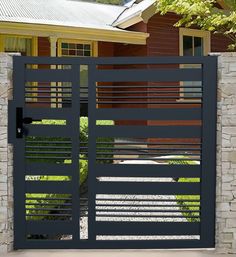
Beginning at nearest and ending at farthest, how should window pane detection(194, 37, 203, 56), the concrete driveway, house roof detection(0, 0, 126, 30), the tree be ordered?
the concrete driveway
the tree
house roof detection(0, 0, 126, 30)
window pane detection(194, 37, 203, 56)

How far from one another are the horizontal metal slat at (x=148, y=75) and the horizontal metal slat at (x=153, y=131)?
54cm

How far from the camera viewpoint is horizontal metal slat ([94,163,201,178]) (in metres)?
4.61

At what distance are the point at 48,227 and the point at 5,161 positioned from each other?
0.90 metres

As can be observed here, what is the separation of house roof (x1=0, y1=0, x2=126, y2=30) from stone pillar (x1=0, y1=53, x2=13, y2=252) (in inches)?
271

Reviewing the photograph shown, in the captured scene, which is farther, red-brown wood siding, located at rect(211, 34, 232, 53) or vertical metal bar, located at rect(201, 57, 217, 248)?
red-brown wood siding, located at rect(211, 34, 232, 53)

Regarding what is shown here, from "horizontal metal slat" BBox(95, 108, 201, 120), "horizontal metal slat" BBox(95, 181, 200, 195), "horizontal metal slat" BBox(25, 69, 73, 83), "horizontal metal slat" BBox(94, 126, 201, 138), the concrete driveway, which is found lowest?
the concrete driveway

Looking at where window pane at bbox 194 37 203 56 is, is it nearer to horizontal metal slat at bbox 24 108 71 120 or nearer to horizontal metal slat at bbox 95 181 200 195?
horizontal metal slat at bbox 95 181 200 195

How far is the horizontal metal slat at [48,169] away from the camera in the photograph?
4.64m

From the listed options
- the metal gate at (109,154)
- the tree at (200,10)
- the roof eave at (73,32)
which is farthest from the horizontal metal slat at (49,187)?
the roof eave at (73,32)

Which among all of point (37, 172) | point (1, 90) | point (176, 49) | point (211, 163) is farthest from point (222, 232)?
point (176, 49)

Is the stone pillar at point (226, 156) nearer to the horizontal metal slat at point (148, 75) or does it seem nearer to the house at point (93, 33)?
the horizontal metal slat at point (148, 75)

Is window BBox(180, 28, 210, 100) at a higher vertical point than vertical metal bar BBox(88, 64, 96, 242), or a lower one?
higher

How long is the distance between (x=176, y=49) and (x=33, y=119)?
879 cm

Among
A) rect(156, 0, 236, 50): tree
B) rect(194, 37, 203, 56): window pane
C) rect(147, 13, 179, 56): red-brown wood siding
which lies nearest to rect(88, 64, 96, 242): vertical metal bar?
rect(156, 0, 236, 50): tree
